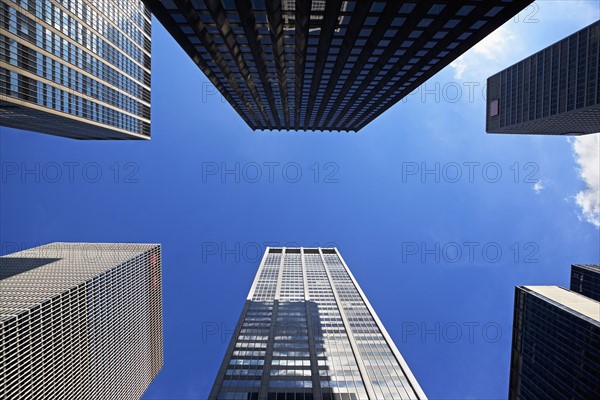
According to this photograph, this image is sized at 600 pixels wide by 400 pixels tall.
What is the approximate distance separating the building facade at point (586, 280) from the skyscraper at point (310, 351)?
9524 centimetres

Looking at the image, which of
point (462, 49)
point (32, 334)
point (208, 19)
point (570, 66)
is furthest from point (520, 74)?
point (32, 334)

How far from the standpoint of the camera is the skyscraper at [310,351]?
174 feet

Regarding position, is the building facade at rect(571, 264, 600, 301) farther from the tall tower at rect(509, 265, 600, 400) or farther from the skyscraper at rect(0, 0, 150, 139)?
the skyscraper at rect(0, 0, 150, 139)

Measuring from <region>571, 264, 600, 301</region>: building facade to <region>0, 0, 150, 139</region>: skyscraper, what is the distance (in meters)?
176

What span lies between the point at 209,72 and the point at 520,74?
5019 inches

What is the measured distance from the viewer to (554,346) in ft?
293

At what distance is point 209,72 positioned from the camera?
210 ft

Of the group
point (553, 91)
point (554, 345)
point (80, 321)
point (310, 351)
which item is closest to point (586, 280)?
point (554, 345)

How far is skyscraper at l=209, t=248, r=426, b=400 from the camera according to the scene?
52.9m

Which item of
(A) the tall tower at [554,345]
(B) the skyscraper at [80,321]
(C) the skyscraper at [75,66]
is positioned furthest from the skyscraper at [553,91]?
(B) the skyscraper at [80,321]

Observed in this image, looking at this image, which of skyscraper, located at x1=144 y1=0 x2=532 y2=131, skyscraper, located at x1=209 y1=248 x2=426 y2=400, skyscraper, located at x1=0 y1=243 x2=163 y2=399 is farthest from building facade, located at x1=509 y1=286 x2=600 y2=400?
skyscraper, located at x1=0 y1=243 x2=163 y2=399

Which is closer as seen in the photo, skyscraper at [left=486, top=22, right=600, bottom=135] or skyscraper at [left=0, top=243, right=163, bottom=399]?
skyscraper at [left=0, top=243, right=163, bottom=399]

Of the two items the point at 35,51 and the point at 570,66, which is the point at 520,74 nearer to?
the point at 570,66

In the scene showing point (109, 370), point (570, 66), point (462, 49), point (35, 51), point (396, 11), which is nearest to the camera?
point (396, 11)
